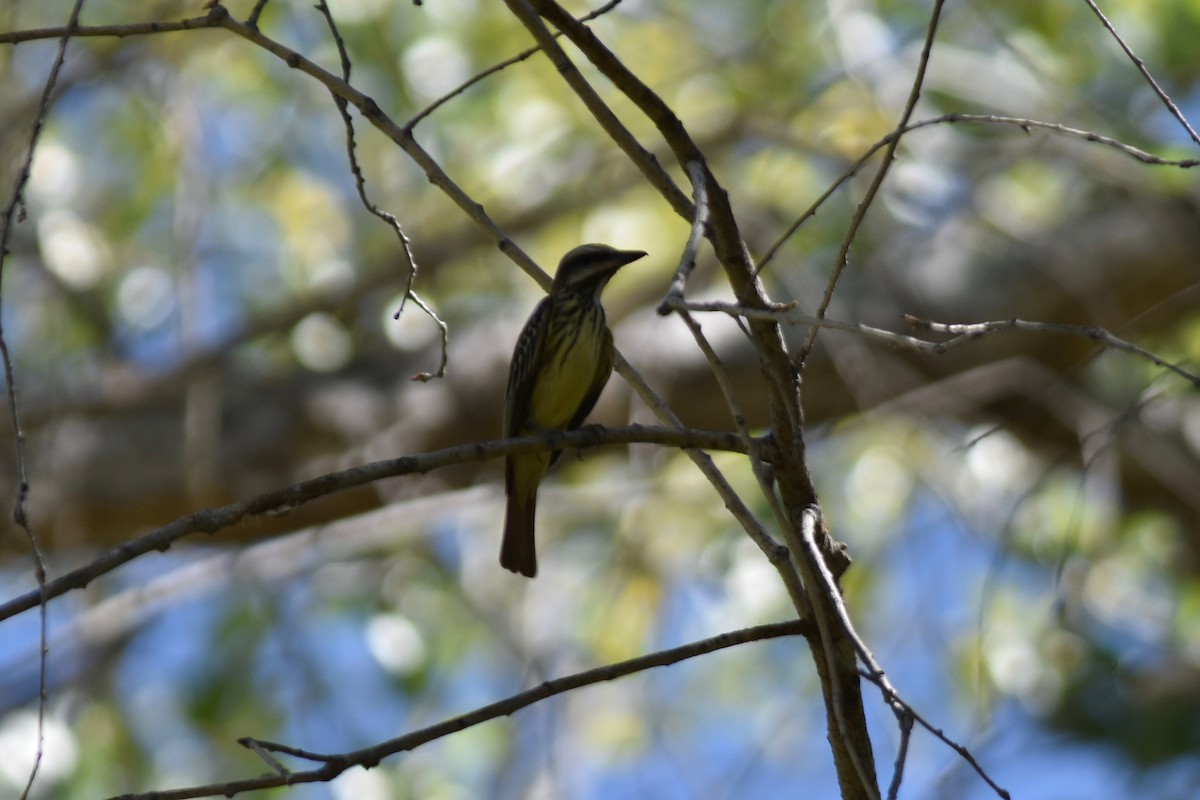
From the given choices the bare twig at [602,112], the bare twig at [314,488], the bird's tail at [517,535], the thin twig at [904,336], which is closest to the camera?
the thin twig at [904,336]

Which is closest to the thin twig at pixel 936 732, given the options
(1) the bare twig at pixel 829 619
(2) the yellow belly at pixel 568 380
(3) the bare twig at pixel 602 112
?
(1) the bare twig at pixel 829 619

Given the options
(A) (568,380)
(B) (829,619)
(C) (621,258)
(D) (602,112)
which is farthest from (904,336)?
(C) (621,258)

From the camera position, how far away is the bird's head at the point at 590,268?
5328 mm

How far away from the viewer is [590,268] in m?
5.37

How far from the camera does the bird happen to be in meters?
5.18

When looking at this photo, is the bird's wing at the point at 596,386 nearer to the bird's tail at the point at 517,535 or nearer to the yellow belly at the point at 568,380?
the yellow belly at the point at 568,380

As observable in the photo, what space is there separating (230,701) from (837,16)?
→ 5158 mm

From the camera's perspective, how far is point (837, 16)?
6.77 metres

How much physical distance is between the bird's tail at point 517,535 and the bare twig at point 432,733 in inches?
102

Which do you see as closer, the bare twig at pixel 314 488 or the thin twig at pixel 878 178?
the bare twig at pixel 314 488

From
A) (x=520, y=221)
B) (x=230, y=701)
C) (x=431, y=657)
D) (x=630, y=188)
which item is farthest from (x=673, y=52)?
(x=230, y=701)

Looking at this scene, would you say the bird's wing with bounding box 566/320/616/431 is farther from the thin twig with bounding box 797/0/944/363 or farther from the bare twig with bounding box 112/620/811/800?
the bare twig with bounding box 112/620/811/800

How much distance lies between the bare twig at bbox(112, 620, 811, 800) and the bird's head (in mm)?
2796

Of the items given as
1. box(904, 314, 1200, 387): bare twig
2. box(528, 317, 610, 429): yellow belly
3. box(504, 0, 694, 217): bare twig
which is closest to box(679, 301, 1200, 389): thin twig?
box(904, 314, 1200, 387): bare twig
